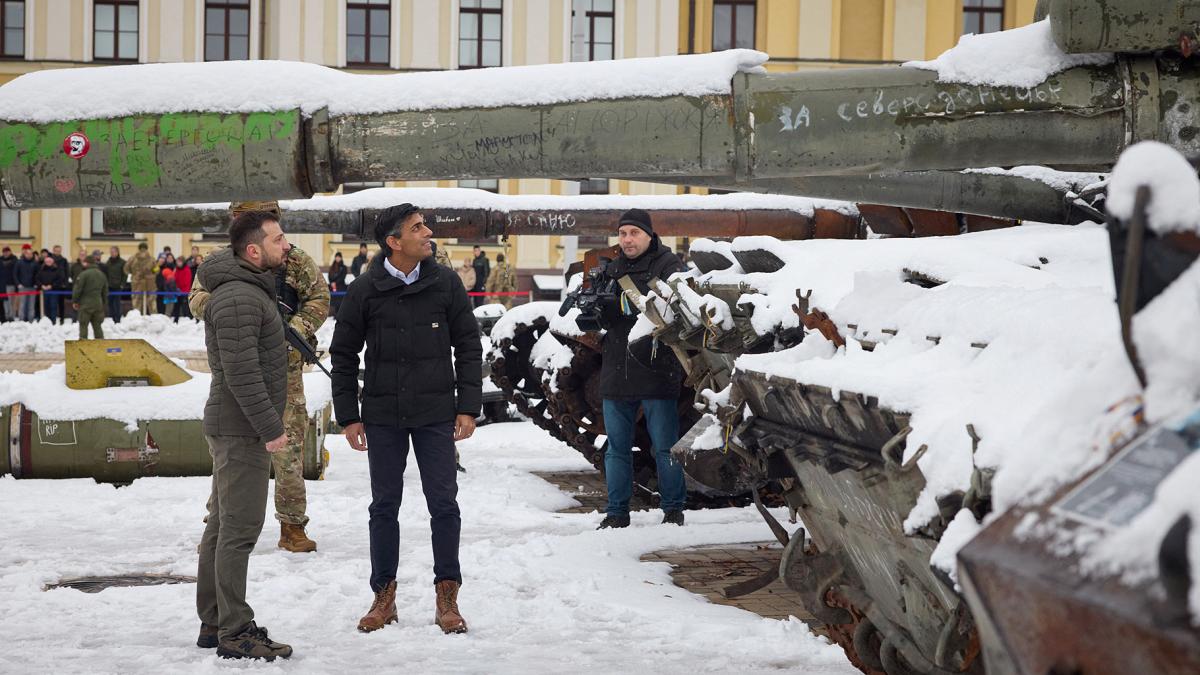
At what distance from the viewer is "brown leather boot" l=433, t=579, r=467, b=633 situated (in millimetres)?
5402

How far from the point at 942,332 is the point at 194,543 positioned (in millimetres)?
4853

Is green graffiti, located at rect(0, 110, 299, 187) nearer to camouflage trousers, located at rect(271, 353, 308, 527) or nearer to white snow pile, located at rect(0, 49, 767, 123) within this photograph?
white snow pile, located at rect(0, 49, 767, 123)

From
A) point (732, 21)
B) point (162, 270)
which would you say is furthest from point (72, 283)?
point (732, 21)

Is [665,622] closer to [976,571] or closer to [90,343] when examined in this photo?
[976,571]

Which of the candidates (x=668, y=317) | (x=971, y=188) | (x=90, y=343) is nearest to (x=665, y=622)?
(x=668, y=317)

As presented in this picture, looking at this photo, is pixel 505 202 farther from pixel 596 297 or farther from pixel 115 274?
pixel 115 274

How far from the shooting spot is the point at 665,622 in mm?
5598

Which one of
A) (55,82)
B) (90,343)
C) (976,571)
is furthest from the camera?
(90,343)

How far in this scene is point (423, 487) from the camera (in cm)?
555

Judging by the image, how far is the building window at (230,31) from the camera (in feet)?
103

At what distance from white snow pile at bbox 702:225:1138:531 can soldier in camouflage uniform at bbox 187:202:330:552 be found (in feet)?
9.11

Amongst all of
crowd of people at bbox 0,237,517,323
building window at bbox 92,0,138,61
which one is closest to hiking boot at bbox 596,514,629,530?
crowd of people at bbox 0,237,517,323

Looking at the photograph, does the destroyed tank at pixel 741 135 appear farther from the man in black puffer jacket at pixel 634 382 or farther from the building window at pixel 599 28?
the building window at pixel 599 28

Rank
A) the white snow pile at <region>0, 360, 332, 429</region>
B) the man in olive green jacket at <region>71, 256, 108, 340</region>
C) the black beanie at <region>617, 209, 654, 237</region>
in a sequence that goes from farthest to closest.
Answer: the man in olive green jacket at <region>71, 256, 108, 340</region> < the white snow pile at <region>0, 360, 332, 429</region> < the black beanie at <region>617, 209, 654, 237</region>
